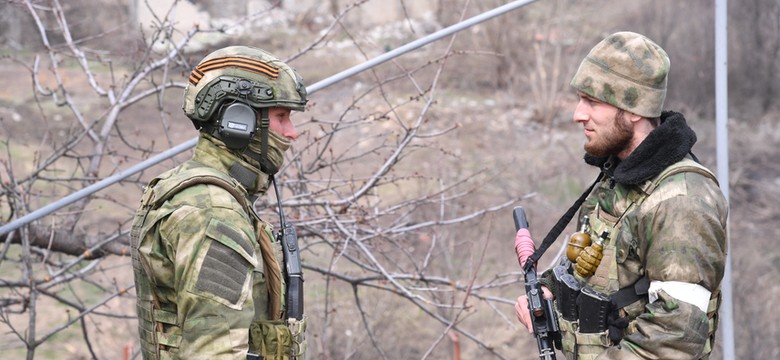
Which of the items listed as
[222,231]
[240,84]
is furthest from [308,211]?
[222,231]

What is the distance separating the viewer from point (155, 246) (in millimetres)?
3221

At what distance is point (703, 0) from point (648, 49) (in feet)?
A: 61.0

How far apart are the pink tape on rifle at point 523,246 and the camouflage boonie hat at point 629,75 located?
66cm

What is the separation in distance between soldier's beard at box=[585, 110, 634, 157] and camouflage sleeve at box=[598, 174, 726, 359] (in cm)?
33

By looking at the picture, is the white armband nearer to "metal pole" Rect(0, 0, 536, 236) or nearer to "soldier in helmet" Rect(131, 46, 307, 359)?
"soldier in helmet" Rect(131, 46, 307, 359)

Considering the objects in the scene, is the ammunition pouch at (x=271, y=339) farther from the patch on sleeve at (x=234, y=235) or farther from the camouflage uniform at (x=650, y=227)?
the camouflage uniform at (x=650, y=227)

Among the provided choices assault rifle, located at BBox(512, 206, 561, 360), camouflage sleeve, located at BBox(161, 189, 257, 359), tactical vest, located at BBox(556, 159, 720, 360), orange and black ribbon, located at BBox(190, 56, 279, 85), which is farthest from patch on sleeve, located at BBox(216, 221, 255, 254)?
tactical vest, located at BBox(556, 159, 720, 360)

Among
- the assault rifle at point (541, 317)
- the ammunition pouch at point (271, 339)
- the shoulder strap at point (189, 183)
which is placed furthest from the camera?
the assault rifle at point (541, 317)

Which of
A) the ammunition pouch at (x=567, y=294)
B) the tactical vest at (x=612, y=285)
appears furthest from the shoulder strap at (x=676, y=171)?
the ammunition pouch at (x=567, y=294)

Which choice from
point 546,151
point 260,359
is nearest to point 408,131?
point 260,359

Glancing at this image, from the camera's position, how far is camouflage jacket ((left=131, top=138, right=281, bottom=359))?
310cm

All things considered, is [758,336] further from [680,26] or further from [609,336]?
[680,26]

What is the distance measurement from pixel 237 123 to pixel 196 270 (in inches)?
22.1

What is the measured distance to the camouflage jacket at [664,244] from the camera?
129 inches
